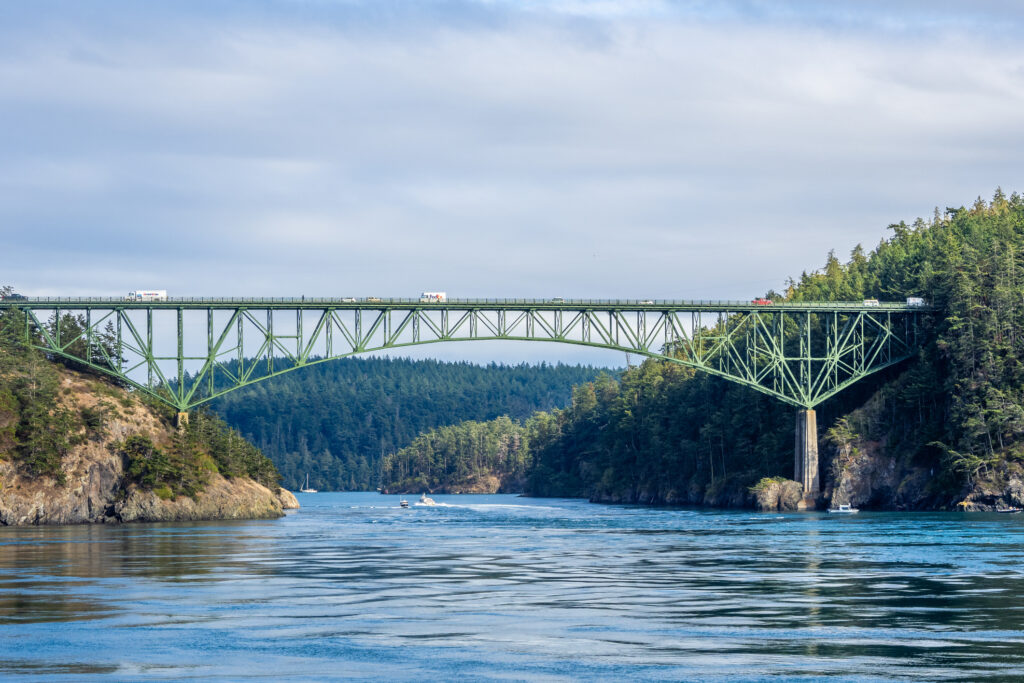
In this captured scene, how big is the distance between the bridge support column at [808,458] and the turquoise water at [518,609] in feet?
172

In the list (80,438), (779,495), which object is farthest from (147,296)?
(779,495)

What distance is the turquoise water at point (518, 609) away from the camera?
3512 centimetres

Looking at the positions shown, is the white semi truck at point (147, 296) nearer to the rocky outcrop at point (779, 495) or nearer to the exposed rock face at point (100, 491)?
the exposed rock face at point (100, 491)

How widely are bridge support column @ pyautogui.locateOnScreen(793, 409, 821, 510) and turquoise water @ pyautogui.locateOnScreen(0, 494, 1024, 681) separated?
5232 centimetres

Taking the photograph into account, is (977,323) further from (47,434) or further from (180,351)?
(47,434)

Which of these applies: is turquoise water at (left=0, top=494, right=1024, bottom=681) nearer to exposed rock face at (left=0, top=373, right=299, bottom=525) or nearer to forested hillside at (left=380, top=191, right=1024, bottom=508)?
exposed rock face at (left=0, top=373, right=299, bottom=525)

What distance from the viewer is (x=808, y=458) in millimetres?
139875

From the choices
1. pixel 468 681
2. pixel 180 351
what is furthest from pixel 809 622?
pixel 180 351

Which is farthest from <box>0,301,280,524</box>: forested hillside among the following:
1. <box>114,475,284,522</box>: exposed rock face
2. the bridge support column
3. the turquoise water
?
the bridge support column

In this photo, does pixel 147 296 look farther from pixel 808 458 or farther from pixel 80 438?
pixel 808 458

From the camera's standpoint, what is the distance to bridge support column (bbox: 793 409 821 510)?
456 ft

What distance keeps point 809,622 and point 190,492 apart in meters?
90.4

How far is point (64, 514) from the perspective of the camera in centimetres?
11500

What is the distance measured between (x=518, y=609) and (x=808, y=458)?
98.7 metres
